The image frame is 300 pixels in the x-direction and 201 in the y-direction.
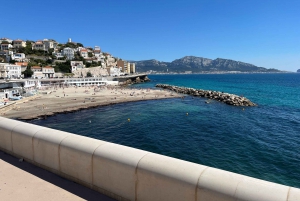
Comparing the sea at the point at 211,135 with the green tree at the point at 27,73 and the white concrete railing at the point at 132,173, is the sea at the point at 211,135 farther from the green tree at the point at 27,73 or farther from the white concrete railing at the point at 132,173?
the green tree at the point at 27,73

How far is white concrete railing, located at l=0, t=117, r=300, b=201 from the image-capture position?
9.81 feet

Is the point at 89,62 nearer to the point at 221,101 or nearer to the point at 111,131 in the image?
the point at 221,101

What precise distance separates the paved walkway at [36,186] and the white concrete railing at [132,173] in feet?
0.53

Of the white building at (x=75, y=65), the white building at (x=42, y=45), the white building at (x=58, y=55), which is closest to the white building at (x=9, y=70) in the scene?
the white building at (x=75, y=65)

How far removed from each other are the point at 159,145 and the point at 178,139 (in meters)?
2.40

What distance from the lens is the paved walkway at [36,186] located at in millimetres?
3951

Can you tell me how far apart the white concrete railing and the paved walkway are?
0.16 m

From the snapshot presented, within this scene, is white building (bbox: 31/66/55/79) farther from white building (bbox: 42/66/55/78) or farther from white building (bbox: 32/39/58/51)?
white building (bbox: 32/39/58/51)

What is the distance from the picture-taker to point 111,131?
22141 mm

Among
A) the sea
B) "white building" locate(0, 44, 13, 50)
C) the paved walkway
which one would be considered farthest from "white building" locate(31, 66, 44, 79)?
the paved walkway

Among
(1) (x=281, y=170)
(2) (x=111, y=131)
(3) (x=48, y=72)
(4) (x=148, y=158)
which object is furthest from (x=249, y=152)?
(3) (x=48, y=72)

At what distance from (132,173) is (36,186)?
6.97ft

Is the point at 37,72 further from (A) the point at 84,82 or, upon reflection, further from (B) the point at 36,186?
(B) the point at 36,186

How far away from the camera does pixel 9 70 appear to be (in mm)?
79812
